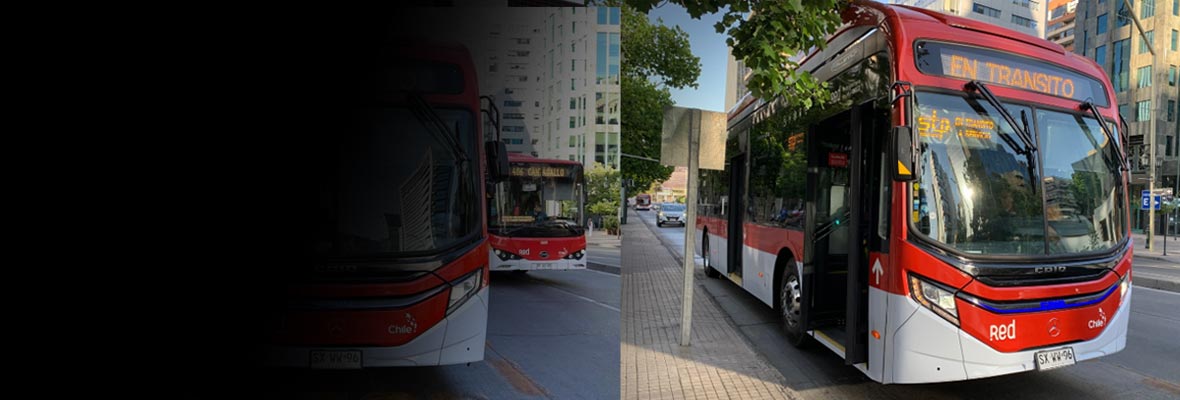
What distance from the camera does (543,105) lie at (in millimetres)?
1525

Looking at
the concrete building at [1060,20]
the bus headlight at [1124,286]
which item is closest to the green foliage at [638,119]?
the bus headlight at [1124,286]

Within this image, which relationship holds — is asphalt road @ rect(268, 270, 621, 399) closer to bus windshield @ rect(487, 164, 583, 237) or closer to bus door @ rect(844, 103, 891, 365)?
bus windshield @ rect(487, 164, 583, 237)

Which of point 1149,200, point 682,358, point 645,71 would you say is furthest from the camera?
point 1149,200

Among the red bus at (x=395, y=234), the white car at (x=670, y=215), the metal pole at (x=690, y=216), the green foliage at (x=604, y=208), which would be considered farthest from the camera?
the white car at (x=670, y=215)

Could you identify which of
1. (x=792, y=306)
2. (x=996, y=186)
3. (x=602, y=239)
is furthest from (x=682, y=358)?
(x=602, y=239)

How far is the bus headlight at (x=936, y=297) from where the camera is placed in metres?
2.95

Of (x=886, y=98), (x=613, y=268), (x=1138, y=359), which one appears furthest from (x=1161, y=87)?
(x=613, y=268)

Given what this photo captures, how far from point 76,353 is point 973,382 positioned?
4.28 meters

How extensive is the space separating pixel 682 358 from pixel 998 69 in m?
2.63

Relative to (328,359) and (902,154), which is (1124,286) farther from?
(328,359)

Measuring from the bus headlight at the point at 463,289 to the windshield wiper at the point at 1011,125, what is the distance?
9.64 feet

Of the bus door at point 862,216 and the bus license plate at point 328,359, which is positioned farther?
the bus door at point 862,216

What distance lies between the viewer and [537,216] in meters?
1.78

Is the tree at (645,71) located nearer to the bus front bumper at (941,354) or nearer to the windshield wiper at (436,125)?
the windshield wiper at (436,125)
